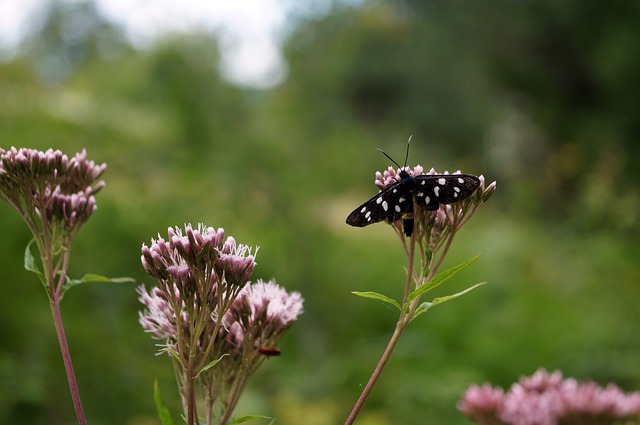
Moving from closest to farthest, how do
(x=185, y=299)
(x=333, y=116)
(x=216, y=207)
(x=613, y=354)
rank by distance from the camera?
(x=185, y=299) < (x=613, y=354) < (x=216, y=207) < (x=333, y=116)

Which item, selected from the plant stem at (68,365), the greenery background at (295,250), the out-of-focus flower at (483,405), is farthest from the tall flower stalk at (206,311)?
the greenery background at (295,250)

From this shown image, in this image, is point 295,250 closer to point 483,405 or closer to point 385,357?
point 483,405

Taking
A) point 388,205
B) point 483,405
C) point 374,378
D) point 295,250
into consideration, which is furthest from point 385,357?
point 295,250

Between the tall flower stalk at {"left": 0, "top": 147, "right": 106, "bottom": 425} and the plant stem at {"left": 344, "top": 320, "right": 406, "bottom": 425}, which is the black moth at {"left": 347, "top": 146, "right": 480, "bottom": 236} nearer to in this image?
the plant stem at {"left": 344, "top": 320, "right": 406, "bottom": 425}

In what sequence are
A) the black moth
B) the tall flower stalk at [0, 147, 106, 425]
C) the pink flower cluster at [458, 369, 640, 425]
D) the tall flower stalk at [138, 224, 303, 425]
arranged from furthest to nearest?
the pink flower cluster at [458, 369, 640, 425], the tall flower stalk at [0, 147, 106, 425], the black moth, the tall flower stalk at [138, 224, 303, 425]

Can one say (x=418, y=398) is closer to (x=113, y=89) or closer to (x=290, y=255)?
(x=290, y=255)

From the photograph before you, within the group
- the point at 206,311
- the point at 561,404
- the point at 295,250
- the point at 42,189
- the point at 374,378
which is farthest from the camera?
the point at 295,250

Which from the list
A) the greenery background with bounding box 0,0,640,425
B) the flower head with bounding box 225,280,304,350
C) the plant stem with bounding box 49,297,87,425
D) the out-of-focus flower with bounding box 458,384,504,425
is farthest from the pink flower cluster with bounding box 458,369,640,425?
the greenery background with bounding box 0,0,640,425

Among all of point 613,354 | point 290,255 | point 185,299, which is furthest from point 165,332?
point 290,255
